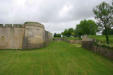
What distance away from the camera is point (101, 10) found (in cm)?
1319

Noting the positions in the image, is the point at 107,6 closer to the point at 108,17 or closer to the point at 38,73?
the point at 108,17

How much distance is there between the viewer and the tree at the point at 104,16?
12.6 m

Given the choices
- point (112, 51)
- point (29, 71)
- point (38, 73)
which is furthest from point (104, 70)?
point (29, 71)

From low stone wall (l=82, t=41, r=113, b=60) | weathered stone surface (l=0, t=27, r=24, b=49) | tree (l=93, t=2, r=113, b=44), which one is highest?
tree (l=93, t=2, r=113, b=44)

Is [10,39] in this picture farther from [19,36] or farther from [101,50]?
[101,50]

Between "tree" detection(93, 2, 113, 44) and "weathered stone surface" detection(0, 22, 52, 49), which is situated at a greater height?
"tree" detection(93, 2, 113, 44)

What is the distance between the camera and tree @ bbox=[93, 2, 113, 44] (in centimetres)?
1256

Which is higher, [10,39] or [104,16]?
[104,16]

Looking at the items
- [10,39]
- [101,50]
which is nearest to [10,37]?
[10,39]

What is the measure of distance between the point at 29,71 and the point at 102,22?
1223 cm

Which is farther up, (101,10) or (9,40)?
(101,10)

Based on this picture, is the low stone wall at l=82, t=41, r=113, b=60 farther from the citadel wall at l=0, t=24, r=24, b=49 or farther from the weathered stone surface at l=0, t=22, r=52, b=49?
the citadel wall at l=0, t=24, r=24, b=49

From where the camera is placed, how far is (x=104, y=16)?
1302 cm

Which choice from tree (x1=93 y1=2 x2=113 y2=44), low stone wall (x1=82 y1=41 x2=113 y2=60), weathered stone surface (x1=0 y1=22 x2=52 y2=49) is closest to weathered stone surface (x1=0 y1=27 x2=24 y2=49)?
weathered stone surface (x1=0 y1=22 x2=52 y2=49)
